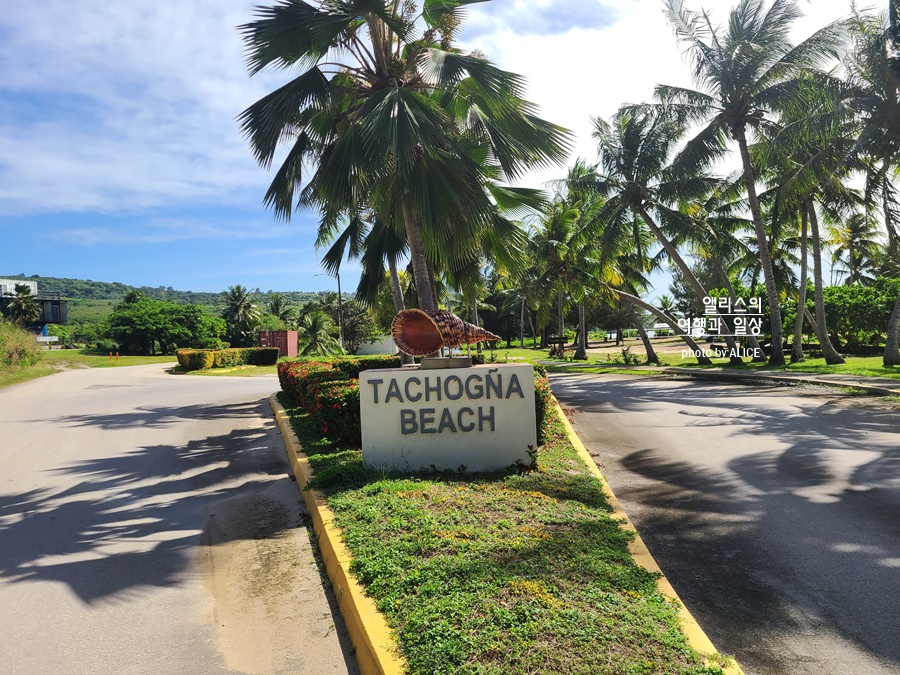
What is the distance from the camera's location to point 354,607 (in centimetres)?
352

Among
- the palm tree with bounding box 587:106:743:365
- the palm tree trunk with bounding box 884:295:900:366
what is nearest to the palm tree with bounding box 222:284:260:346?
the palm tree with bounding box 587:106:743:365

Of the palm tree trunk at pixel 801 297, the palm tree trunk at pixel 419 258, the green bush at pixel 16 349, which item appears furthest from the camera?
the green bush at pixel 16 349

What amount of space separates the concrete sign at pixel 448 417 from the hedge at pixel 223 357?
99.2 ft

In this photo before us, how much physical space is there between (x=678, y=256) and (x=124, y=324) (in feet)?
175

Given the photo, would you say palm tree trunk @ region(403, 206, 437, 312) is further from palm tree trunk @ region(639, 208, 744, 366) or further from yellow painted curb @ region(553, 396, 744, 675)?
palm tree trunk @ region(639, 208, 744, 366)

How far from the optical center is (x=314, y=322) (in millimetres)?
32344

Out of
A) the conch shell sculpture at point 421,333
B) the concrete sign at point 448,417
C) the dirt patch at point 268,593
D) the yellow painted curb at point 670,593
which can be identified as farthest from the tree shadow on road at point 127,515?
the yellow painted curb at point 670,593

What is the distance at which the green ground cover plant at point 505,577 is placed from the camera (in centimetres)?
285

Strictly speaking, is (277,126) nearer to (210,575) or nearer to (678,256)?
(210,575)

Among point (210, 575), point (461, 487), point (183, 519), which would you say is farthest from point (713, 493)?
point (183, 519)

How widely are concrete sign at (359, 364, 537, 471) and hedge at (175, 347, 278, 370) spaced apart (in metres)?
30.2

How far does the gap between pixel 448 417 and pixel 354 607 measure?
126 inches

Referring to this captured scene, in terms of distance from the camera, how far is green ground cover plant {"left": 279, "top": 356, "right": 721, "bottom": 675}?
2.85 m

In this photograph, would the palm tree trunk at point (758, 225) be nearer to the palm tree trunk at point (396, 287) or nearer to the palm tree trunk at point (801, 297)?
the palm tree trunk at point (801, 297)
